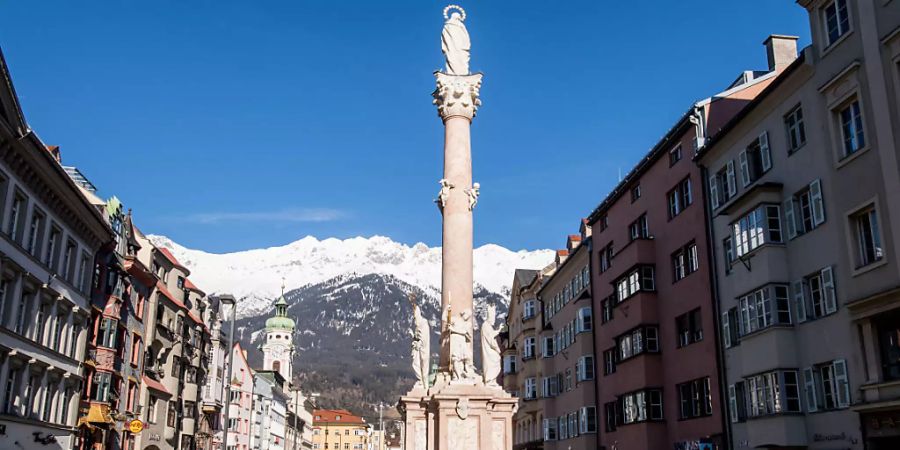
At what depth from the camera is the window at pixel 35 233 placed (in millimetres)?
35456

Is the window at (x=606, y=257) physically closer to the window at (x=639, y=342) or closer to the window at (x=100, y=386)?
the window at (x=639, y=342)

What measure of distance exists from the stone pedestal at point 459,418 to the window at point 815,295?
10.5 m

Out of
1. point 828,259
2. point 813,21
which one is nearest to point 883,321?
point 828,259

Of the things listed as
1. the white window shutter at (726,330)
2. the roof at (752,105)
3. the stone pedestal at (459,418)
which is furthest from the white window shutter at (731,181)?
the stone pedestal at (459,418)

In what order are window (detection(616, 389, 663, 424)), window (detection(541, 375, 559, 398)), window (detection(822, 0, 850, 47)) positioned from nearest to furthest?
window (detection(822, 0, 850, 47)) < window (detection(616, 389, 663, 424)) < window (detection(541, 375, 559, 398))

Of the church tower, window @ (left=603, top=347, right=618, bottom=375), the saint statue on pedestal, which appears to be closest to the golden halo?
the saint statue on pedestal

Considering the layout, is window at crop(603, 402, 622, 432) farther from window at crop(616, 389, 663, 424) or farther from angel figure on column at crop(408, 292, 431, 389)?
angel figure on column at crop(408, 292, 431, 389)

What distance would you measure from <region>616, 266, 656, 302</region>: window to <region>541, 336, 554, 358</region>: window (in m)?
17.8

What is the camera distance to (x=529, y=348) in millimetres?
68375

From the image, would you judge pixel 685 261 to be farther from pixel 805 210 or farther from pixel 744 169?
pixel 805 210

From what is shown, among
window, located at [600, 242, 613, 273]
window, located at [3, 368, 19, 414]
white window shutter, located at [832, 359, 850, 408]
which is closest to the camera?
white window shutter, located at [832, 359, 850, 408]

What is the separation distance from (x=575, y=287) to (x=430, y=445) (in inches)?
1201

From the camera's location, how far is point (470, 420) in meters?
29.7

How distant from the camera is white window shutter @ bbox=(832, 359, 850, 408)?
27094mm
